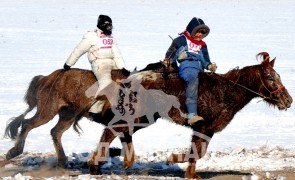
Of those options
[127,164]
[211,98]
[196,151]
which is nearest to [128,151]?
[127,164]

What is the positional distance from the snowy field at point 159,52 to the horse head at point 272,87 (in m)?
0.75

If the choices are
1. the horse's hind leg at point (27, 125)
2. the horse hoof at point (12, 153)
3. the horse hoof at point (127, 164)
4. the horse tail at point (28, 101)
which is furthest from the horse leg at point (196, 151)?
the horse tail at point (28, 101)

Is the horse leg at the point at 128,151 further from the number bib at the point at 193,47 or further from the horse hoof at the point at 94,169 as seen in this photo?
the number bib at the point at 193,47

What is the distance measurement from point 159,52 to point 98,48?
14719mm

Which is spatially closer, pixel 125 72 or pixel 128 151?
pixel 128 151

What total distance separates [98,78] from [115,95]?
1.50ft

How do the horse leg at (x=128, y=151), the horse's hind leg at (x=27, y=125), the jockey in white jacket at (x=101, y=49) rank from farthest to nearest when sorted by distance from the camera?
1. the horse's hind leg at (x=27, y=125)
2. the jockey in white jacket at (x=101, y=49)
3. the horse leg at (x=128, y=151)


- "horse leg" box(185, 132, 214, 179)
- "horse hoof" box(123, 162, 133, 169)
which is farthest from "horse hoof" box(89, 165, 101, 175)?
"horse leg" box(185, 132, 214, 179)

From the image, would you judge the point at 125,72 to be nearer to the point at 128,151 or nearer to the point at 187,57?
the point at 187,57

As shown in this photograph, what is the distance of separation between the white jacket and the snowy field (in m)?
1.88

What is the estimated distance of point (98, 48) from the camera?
857 cm

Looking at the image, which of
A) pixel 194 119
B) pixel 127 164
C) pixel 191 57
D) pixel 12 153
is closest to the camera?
pixel 194 119

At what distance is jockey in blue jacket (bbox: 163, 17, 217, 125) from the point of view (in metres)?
7.82

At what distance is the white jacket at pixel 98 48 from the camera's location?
28.0 ft
